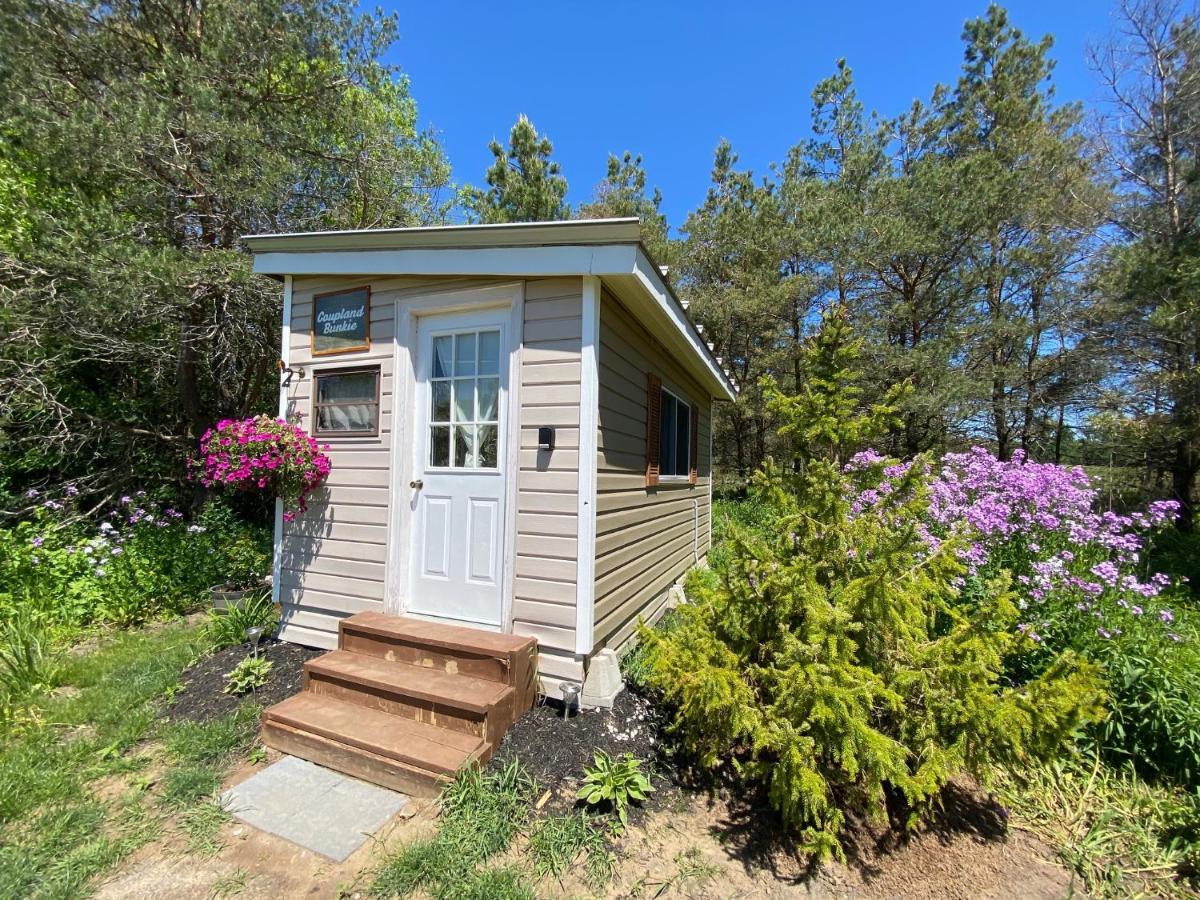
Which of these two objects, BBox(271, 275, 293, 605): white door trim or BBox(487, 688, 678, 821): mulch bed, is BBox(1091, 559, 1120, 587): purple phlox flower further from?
BBox(271, 275, 293, 605): white door trim

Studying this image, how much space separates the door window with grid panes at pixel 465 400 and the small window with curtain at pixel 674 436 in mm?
1812

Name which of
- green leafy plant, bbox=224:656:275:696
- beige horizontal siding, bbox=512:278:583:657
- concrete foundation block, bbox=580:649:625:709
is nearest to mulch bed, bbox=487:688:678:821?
concrete foundation block, bbox=580:649:625:709

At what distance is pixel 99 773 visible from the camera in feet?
8.08

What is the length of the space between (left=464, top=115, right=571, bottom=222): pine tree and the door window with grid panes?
29.3ft

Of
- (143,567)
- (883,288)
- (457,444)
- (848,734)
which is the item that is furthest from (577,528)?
(883,288)

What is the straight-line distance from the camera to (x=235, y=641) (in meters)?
3.72

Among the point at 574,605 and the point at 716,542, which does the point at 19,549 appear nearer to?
the point at 574,605

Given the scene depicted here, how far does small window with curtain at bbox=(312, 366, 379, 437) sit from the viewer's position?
3.63 m

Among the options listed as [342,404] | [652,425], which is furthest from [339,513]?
[652,425]

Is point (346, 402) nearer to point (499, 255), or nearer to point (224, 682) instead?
point (499, 255)

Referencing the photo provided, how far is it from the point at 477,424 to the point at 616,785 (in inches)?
88.9

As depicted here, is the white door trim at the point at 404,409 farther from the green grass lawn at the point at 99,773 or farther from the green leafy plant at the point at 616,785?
the green leafy plant at the point at 616,785

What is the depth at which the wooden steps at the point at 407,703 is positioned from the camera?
2469 mm

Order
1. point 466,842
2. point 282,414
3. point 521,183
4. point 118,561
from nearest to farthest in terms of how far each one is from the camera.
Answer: point 466,842 → point 282,414 → point 118,561 → point 521,183
